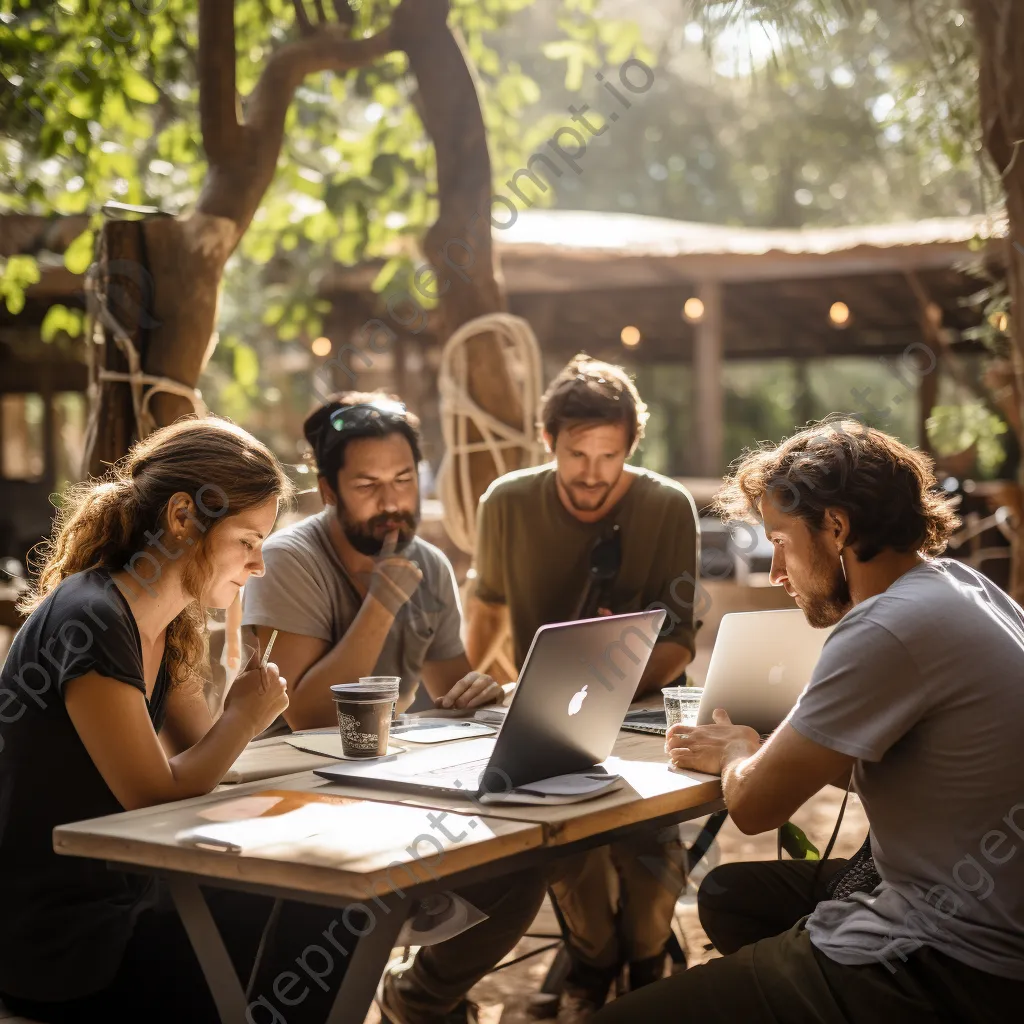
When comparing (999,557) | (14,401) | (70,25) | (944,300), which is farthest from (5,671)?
(14,401)

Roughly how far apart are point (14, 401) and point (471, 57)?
15723 millimetres

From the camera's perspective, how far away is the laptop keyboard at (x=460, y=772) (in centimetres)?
217

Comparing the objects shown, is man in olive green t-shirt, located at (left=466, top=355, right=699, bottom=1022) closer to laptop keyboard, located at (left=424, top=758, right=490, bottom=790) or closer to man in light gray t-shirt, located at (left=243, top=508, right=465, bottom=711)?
man in light gray t-shirt, located at (left=243, top=508, right=465, bottom=711)

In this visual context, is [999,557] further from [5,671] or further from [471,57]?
[5,671]

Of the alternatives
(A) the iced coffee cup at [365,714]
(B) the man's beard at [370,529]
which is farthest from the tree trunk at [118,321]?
(A) the iced coffee cup at [365,714]

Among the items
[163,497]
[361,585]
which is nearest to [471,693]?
[361,585]

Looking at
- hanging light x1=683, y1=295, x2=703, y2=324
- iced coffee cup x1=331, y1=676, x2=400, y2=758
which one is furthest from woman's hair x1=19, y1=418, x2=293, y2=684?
hanging light x1=683, y1=295, x2=703, y2=324

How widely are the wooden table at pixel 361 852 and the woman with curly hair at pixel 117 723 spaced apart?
14cm

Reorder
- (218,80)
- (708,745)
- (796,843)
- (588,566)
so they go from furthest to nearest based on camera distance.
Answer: (218,80) → (588,566) → (796,843) → (708,745)

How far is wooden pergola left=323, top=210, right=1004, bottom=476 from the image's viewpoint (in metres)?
9.97

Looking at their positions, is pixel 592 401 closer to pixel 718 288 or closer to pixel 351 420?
pixel 351 420

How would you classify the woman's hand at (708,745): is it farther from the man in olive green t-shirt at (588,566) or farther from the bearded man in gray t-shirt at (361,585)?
the man in olive green t-shirt at (588,566)

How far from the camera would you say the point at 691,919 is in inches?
158

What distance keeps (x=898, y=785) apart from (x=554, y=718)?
56cm
